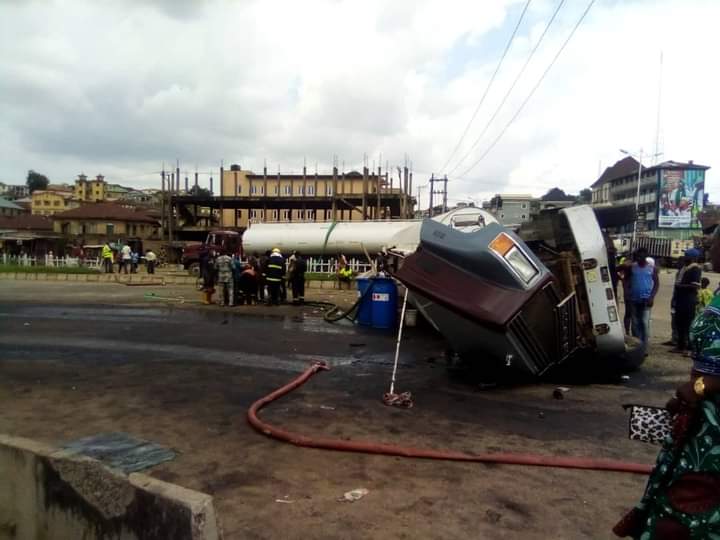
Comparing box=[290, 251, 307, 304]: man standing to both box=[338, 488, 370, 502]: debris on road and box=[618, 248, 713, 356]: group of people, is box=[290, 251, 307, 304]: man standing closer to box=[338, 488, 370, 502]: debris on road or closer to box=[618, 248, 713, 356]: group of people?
box=[618, 248, 713, 356]: group of people

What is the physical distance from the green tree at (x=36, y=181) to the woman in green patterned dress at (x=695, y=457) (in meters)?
161

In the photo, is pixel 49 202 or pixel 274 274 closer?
pixel 274 274

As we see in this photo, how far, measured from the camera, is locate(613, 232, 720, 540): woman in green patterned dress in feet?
6.66

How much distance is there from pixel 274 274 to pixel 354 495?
12.6 m

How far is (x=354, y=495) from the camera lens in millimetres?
3727

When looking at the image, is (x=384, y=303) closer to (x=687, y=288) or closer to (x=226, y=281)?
(x=226, y=281)

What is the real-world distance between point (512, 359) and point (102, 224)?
6644 centimetres

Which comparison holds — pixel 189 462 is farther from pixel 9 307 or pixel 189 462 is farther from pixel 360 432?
pixel 9 307

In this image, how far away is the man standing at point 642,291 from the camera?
8.95 metres

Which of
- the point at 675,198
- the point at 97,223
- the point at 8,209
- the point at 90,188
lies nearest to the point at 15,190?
→ the point at 90,188

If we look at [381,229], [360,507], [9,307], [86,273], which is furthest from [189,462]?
[86,273]

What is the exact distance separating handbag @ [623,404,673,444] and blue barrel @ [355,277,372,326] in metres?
9.87

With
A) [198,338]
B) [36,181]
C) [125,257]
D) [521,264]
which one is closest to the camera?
[521,264]

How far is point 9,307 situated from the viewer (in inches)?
582
